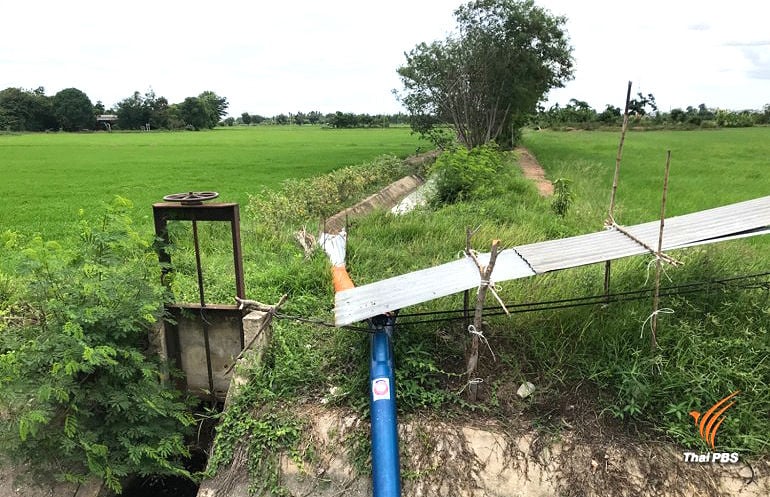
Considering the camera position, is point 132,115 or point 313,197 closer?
point 313,197

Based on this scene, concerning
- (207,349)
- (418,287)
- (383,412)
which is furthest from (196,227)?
(383,412)

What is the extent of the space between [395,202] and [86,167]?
13396 millimetres

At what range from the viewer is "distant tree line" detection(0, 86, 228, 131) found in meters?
55.8

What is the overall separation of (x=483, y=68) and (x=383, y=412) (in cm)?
1931

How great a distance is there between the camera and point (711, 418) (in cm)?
296

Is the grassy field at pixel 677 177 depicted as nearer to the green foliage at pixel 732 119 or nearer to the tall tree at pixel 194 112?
the green foliage at pixel 732 119

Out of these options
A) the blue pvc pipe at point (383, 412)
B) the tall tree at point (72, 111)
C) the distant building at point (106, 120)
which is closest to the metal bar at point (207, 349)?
the blue pvc pipe at point (383, 412)

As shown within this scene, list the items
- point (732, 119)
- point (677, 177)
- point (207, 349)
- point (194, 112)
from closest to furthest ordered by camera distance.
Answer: point (207, 349)
point (677, 177)
point (732, 119)
point (194, 112)

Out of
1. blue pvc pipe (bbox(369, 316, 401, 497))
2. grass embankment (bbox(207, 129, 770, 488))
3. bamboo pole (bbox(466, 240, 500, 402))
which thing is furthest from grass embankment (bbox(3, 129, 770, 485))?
blue pvc pipe (bbox(369, 316, 401, 497))

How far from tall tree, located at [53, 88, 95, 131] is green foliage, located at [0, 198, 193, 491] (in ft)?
220

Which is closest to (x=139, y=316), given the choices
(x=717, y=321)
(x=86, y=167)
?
(x=717, y=321)

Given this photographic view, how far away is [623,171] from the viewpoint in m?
16.5

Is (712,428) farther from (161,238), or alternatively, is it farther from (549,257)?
(161,238)

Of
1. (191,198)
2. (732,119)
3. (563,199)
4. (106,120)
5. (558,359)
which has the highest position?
(106,120)
